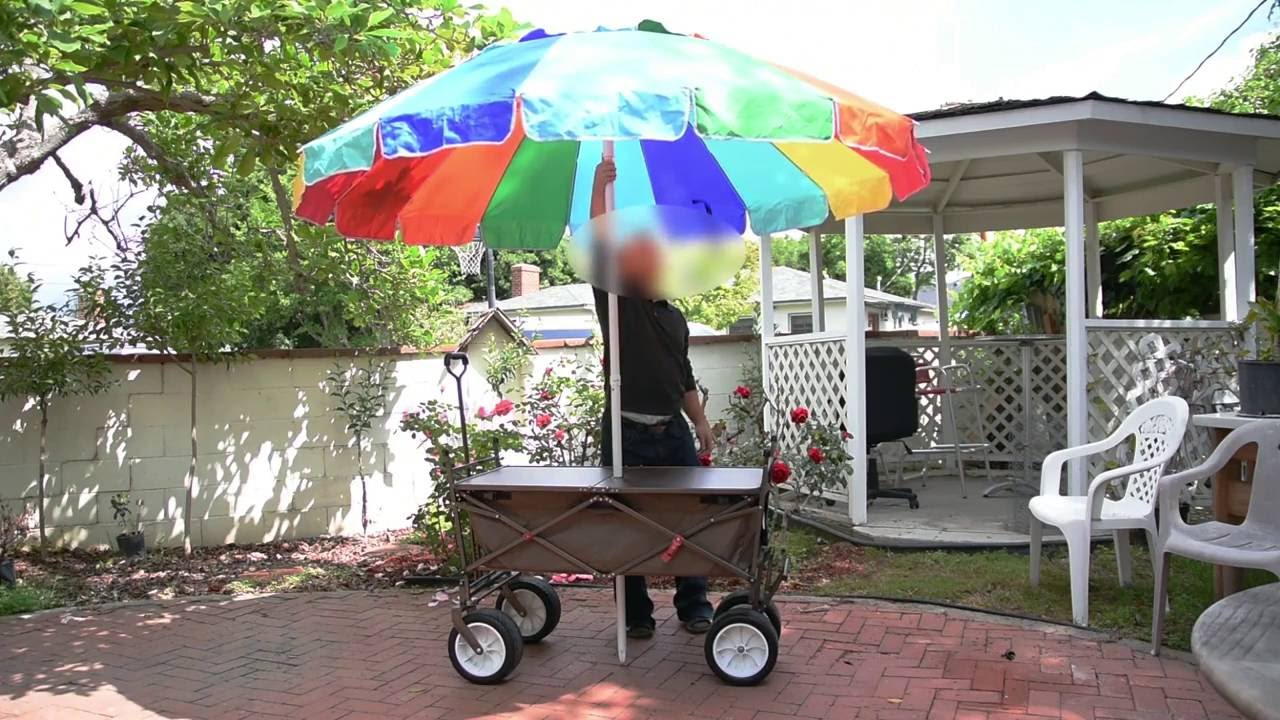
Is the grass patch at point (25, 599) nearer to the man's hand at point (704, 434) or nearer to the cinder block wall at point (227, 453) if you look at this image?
the cinder block wall at point (227, 453)

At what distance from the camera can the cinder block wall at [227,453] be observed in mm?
6520

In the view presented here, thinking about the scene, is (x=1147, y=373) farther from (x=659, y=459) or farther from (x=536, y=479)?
(x=536, y=479)

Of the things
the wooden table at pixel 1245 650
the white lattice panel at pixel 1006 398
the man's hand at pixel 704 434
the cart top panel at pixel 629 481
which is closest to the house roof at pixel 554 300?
the white lattice panel at pixel 1006 398

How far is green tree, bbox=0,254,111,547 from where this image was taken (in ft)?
19.9

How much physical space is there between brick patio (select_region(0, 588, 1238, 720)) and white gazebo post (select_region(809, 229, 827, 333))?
4.16 metres

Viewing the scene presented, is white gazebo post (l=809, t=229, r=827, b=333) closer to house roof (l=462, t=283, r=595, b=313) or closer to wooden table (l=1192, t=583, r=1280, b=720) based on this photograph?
wooden table (l=1192, t=583, r=1280, b=720)

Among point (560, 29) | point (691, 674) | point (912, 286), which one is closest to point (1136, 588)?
point (691, 674)

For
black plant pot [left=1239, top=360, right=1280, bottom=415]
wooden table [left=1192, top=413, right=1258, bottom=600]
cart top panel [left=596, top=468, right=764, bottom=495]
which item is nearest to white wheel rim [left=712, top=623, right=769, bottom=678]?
cart top panel [left=596, top=468, right=764, bottom=495]

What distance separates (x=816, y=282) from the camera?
9.04 m

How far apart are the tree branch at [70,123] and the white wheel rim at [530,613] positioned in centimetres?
317

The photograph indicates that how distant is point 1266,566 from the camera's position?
323cm

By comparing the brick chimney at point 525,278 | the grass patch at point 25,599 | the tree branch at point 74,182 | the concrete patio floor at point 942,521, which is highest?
the brick chimney at point 525,278

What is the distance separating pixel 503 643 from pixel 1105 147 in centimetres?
496

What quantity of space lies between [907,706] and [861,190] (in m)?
2.17
